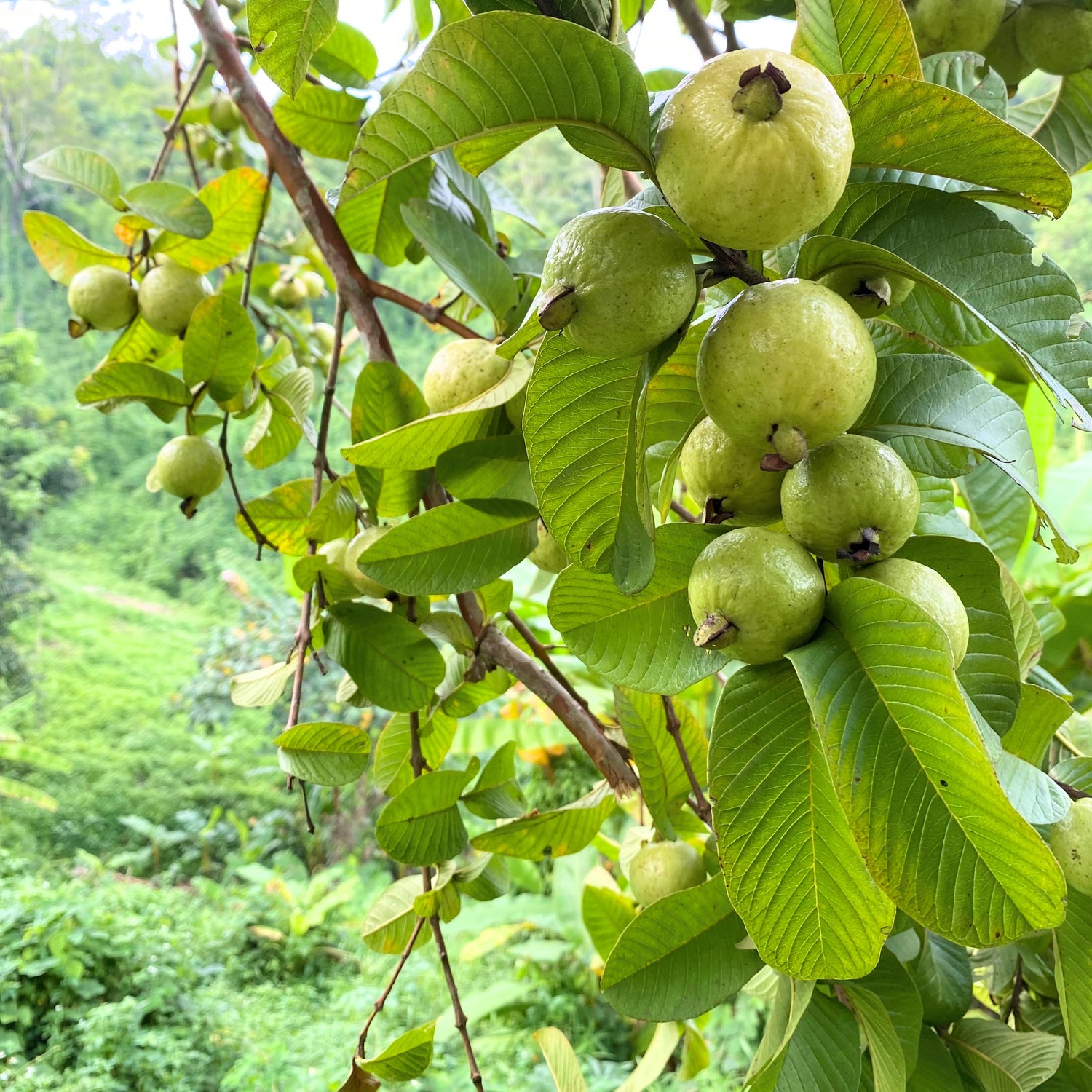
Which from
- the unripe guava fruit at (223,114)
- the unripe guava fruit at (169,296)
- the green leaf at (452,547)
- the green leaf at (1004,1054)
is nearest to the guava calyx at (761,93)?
the green leaf at (452,547)

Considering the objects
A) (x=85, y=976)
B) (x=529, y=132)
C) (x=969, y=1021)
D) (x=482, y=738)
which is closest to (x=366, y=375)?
(x=529, y=132)

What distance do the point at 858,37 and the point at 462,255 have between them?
0.97ft

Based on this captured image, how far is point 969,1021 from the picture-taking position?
0.53 m

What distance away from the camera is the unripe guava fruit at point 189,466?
2.30ft

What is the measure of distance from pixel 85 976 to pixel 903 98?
2.72 m

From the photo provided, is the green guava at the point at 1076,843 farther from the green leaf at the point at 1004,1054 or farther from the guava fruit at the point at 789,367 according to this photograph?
the guava fruit at the point at 789,367

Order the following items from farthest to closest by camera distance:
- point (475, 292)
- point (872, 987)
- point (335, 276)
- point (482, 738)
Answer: point (482, 738), point (335, 276), point (475, 292), point (872, 987)

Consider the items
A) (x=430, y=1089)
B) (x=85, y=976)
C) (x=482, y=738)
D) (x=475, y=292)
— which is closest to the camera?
(x=475, y=292)

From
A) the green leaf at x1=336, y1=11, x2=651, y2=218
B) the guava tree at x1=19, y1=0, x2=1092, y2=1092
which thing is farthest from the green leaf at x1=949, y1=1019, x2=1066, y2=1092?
the green leaf at x1=336, y1=11, x2=651, y2=218

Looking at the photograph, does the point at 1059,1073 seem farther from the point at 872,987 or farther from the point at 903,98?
the point at 903,98

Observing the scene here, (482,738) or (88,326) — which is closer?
(88,326)

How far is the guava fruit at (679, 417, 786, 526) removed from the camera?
1.10 ft

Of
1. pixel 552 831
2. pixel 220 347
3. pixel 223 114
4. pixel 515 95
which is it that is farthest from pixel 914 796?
pixel 223 114

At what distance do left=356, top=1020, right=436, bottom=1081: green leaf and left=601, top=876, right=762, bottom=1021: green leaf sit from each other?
0.18 metres
